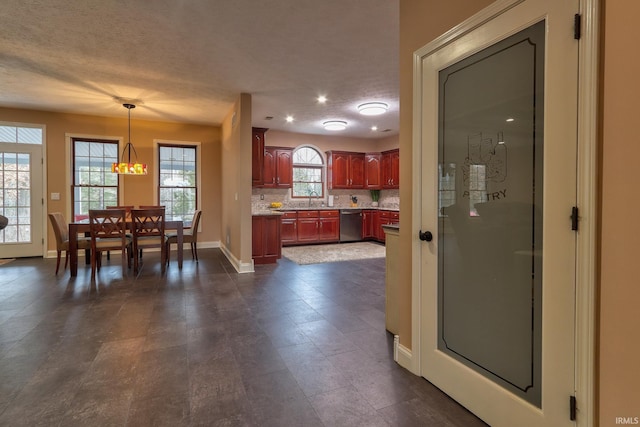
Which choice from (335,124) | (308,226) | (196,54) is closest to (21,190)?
(196,54)

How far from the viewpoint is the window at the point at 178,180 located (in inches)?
265

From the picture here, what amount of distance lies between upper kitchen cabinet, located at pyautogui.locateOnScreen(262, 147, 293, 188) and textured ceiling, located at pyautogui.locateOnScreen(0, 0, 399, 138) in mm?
1960

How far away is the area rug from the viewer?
19.3ft

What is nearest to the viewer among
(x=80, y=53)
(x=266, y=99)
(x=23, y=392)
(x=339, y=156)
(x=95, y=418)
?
(x=95, y=418)

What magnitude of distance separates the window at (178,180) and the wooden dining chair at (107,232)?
86.8 inches

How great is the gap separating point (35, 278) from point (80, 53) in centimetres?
315

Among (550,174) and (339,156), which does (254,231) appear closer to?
(339,156)

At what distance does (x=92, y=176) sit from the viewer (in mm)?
6246

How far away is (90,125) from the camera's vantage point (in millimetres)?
6117

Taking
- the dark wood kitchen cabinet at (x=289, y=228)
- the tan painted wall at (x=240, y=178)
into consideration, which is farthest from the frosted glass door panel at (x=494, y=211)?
the dark wood kitchen cabinet at (x=289, y=228)

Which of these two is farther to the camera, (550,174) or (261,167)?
(261,167)

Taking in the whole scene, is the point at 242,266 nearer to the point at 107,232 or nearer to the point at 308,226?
the point at 107,232

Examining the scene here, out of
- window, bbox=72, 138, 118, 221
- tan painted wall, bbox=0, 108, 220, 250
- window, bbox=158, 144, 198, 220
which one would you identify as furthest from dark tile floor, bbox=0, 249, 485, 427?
window, bbox=158, 144, 198, 220

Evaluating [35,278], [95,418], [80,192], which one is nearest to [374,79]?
[95,418]
